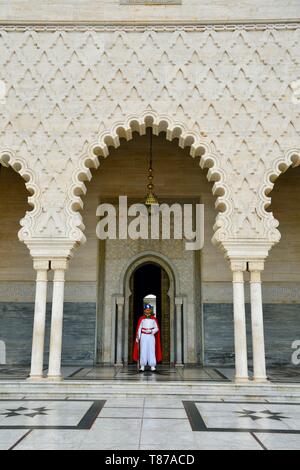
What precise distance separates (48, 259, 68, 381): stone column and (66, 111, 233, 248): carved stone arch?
0.39 m

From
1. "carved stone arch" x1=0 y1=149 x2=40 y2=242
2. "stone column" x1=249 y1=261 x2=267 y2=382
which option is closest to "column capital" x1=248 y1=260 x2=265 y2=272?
"stone column" x1=249 y1=261 x2=267 y2=382

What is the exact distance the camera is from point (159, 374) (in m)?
5.76

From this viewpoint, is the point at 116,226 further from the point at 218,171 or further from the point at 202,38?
the point at 202,38

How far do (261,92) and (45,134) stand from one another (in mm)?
2705

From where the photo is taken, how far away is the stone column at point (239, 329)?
193 inches

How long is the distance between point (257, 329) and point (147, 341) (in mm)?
1793

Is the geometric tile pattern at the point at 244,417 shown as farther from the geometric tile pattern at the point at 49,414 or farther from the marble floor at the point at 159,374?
the marble floor at the point at 159,374

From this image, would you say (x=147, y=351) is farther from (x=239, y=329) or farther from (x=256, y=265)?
(x=256, y=265)

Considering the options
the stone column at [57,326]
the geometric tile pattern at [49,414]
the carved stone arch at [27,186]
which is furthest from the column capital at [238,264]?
the carved stone arch at [27,186]

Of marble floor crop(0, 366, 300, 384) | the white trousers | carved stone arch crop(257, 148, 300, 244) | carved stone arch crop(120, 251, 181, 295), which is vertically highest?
carved stone arch crop(257, 148, 300, 244)

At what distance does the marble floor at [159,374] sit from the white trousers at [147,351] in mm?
164

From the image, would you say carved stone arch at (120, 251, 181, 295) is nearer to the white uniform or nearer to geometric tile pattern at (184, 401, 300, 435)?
the white uniform

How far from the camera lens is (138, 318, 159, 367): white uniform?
6.12 metres
